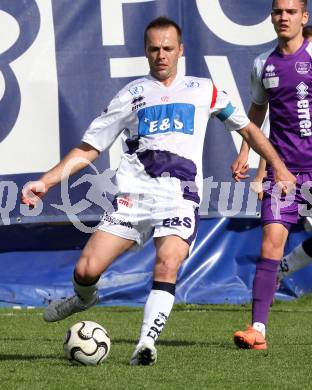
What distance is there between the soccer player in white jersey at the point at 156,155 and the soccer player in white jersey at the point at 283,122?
0.87 metres

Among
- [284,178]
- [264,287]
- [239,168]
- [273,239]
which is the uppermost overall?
[284,178]

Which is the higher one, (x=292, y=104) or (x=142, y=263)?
(x=292, y=104)

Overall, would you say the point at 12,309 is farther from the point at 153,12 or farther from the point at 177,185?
the point at 177,185

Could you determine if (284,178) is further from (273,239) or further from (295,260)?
(295,260)

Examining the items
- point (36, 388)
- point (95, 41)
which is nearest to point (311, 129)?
point (36, 388)

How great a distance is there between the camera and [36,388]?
5.31m

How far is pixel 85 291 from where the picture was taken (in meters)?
6.79

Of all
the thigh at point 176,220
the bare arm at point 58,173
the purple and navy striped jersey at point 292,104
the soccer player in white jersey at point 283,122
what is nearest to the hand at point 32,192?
the bare arm at point 58,173

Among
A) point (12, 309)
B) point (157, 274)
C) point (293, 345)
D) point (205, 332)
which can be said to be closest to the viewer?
point (157, 274)

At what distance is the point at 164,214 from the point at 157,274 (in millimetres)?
371

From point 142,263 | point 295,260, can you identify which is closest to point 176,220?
point 295,260

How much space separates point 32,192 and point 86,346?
3.00 feet

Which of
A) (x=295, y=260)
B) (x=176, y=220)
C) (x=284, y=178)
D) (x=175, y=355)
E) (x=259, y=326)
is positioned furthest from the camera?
(x=295, y=260)

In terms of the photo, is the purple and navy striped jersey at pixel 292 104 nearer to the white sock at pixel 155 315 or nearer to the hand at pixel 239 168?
the hand at pixel 239 168
